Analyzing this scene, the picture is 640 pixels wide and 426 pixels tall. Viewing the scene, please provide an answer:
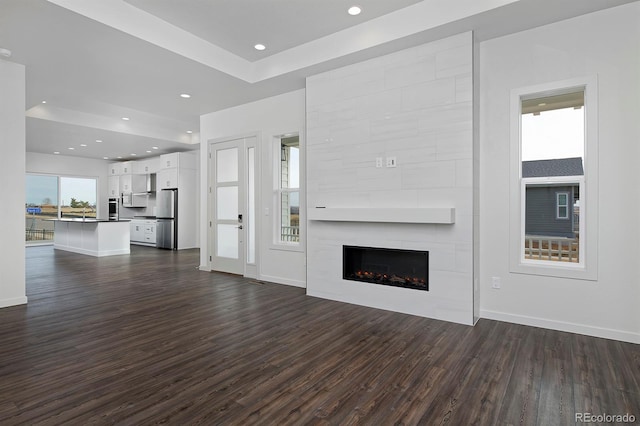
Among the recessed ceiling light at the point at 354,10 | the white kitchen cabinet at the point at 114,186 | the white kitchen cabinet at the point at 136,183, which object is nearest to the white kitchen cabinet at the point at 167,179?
the white kitchen cabinet at the point at 136,183

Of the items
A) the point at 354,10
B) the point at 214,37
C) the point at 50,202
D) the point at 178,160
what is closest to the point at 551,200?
the point at 354,10

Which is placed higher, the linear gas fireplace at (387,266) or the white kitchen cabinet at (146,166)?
the white kitchen cabinet at (146,166)

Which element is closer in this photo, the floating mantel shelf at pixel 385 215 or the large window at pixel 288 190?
the floating mantel shelf at pixel 385 215

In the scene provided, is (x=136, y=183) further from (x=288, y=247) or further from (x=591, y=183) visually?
(x=591, y=183)

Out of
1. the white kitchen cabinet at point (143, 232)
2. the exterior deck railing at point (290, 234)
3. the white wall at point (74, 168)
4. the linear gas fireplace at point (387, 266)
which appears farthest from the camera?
the white kitchen cabinet at point (143, 232)

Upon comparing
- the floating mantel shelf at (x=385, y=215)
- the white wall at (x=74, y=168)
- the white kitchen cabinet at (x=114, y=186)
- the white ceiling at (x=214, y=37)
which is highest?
the white ceiling at (x=214, y=37)

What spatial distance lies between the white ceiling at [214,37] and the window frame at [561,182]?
0.64 metres

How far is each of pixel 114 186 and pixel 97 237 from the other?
160 inches

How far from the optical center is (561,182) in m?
3.31

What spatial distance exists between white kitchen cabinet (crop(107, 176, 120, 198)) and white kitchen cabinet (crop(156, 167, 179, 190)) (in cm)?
216

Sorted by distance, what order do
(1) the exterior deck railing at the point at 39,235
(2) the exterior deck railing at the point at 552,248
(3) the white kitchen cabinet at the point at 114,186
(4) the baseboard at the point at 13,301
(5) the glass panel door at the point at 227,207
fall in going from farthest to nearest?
(3) the white kitchen cabinet at the point at 114,186 < (1) the exterior deck railing at the point at 39,235 < (5) the glass panel door at the point at 227,207 < (4) the baseboard at the point at 13,301 < (2) the exterior deck railing at the point at 552,248

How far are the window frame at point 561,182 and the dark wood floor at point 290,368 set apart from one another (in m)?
0.62

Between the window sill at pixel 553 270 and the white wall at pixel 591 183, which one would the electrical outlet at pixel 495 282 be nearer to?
the white wall at pixel 591 183

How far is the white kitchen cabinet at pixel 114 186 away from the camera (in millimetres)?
11578
